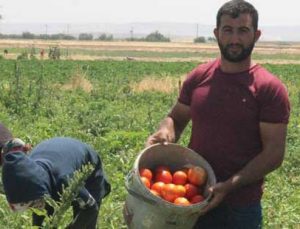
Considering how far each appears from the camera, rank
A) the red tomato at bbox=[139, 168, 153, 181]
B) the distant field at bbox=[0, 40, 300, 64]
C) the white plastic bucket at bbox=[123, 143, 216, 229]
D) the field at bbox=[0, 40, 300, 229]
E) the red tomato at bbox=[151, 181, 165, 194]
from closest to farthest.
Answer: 1. the white plastic bucket at bbox=[123, 143, 216, 229]
2. the red tomato at bbox=[151, 181, 165, 194]
3. the red tomato at bbox=[139, 168, 153, 181]
4. the field at bbox=[0, 40, 300, 229]
5. the distant field at bbox=[0, 40, 300, 64]

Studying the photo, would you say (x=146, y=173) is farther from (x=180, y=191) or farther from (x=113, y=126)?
(x=113, y=126)

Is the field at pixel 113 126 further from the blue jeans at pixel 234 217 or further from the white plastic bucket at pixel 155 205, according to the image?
the blue jeans at pixel 234 217

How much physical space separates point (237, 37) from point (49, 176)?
1.20 m

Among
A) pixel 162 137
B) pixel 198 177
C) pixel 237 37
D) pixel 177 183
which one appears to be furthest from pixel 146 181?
pixel 237 37

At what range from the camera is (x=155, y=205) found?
293 centimetres

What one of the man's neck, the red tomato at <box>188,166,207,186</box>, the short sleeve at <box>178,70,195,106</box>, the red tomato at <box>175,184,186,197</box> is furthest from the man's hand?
the man's neck

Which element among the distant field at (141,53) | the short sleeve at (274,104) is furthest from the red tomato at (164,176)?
the distant field at (141,53)

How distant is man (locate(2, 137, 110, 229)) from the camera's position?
2.75 metres

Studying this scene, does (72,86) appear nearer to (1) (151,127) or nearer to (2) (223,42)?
(1) (151,127)

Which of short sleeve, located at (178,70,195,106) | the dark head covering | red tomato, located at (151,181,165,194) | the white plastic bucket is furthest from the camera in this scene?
short sleeve, located at (178,70,195,106)

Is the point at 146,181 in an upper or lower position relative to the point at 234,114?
lower

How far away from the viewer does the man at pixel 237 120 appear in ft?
10.1

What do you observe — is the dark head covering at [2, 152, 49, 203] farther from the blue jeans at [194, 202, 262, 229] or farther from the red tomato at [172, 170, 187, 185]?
the blue jeans at [194, 202, 262, 229]

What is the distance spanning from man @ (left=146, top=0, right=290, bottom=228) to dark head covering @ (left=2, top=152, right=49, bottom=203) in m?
0.86
